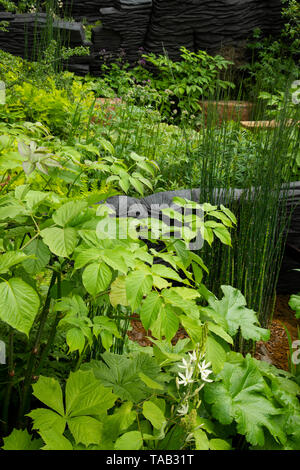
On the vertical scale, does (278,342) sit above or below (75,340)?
below

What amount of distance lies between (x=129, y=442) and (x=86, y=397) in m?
0.14

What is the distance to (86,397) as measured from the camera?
0.90 metres

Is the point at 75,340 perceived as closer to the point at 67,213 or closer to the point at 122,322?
the point at 67,213

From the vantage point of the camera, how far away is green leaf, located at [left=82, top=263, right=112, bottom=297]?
0.72 metres

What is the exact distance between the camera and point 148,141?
2914mm

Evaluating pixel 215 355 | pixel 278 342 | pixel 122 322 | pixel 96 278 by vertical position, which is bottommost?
pixel 278 342

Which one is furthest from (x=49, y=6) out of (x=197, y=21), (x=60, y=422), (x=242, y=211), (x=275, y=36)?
(x=60, y=422)

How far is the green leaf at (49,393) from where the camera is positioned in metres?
0.89

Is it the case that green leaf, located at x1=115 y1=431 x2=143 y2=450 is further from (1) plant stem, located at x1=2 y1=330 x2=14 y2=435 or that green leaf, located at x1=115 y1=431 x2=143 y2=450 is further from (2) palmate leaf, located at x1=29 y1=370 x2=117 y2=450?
(1) plant stem, located at x1=2 y1=330 x2=14 y2=435

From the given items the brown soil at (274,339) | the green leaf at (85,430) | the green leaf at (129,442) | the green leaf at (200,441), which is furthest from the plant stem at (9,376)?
the brown soil at (274,339)

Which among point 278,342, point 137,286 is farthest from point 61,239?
point 278,342

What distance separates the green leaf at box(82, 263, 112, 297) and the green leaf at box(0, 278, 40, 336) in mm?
90
